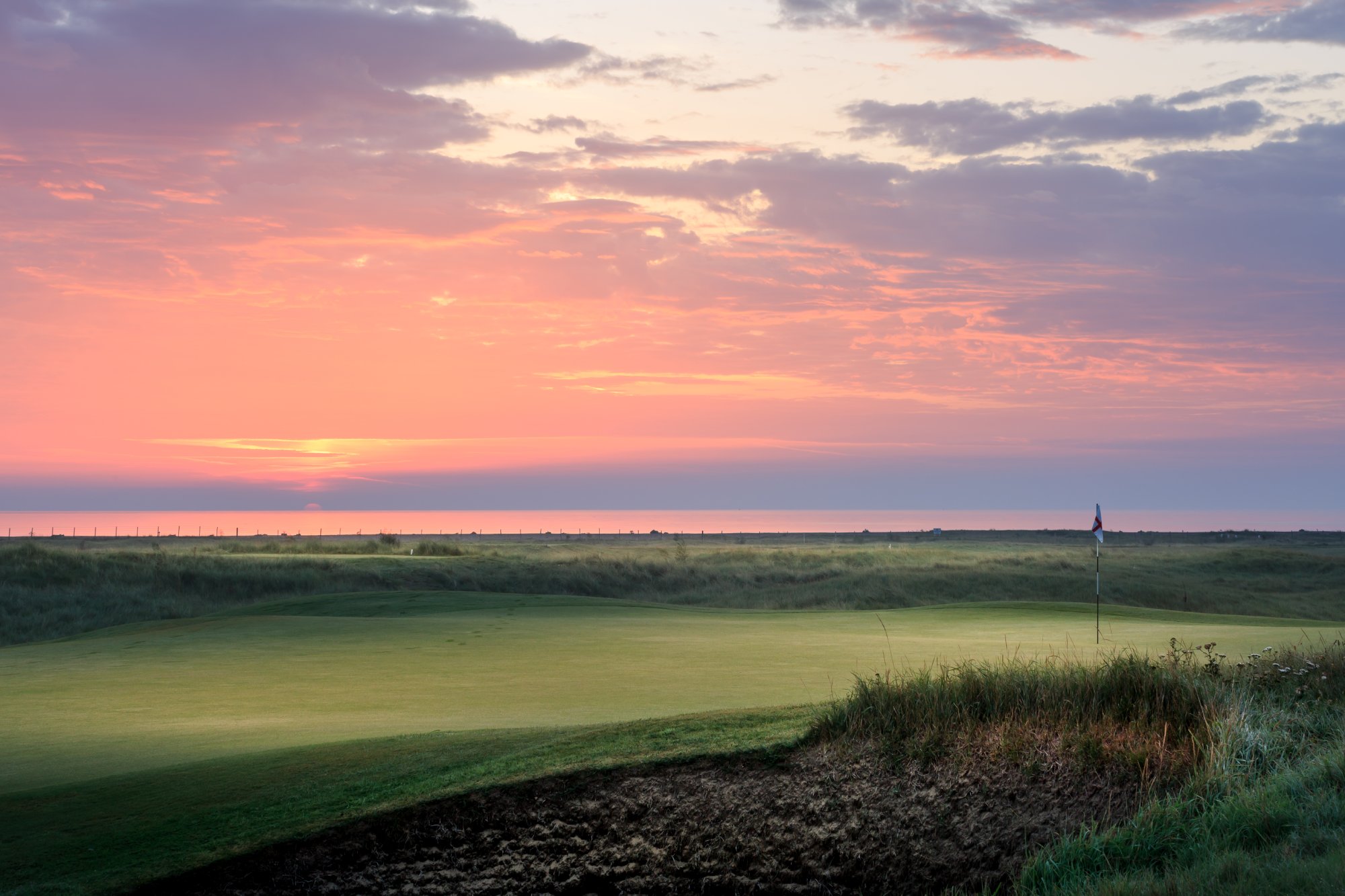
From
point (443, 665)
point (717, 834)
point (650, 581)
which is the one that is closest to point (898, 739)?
point (717, 834)

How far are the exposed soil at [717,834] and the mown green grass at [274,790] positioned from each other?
0.21 meters

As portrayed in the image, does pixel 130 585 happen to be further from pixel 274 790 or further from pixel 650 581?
pixel 274 790

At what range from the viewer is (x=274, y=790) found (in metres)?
9.17

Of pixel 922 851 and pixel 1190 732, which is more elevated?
pixel 1190 732

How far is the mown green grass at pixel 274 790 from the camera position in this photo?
7.97 m

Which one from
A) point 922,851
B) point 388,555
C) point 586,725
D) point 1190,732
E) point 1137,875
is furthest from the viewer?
point 388,555

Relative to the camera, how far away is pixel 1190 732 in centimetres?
951

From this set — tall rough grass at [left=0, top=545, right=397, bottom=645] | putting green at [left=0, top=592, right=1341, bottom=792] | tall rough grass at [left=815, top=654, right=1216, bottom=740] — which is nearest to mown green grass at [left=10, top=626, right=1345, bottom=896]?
tall rough grass at [left=815, top=654, right=1216, bottom=740]

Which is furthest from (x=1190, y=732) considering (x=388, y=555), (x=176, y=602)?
(x=388, y=555)

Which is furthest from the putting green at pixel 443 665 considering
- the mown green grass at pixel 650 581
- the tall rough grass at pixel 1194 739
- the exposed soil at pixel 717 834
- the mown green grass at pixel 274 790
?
the mown green grass at pixel 650 581

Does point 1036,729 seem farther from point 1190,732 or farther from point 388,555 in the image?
point 388,555

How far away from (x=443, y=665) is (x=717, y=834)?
386 inches

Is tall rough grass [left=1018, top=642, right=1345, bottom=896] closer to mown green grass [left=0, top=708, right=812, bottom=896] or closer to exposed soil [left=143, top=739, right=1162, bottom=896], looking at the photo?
exposed soil [left=143, top=739, right=1162, bottom=896]

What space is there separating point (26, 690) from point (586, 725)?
9092 millimetres
